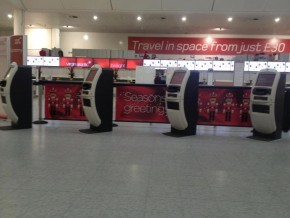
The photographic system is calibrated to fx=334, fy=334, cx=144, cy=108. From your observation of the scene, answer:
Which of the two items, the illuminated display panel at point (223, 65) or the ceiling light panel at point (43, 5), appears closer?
the ceiling light panel at point (43, 5)

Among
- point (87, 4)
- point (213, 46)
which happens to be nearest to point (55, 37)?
point (87, 4)

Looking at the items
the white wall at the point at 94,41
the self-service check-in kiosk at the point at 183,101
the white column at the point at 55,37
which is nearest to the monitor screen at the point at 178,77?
the self-service check-in kiosk at the point at 183,101

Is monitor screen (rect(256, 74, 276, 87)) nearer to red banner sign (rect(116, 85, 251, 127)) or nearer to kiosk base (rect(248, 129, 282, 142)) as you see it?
red banner sign (rect(116, 85, 251, 127))

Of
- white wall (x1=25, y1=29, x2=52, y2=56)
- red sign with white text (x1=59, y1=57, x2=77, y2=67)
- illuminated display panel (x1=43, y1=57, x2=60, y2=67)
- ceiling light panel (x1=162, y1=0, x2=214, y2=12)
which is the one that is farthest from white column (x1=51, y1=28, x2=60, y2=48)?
ceiling light panel (x1=162, y1=0, x2=214, y2=12)

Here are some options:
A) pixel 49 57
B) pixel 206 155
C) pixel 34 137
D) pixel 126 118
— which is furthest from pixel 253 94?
pixel 49 57

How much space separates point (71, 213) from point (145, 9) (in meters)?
10.8

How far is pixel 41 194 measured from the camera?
2.96m

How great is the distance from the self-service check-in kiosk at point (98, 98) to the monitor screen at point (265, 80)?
8.89ft

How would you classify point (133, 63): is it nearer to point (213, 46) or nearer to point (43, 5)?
point (43, 5)

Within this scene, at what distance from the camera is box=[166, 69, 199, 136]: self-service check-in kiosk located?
5.96 meters

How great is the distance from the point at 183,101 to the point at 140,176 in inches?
103

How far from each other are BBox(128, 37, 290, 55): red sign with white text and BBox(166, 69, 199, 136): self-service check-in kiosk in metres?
13.8

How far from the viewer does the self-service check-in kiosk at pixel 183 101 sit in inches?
235

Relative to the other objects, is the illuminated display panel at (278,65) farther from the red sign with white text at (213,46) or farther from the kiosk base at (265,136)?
the kiosk base at (265,136)
